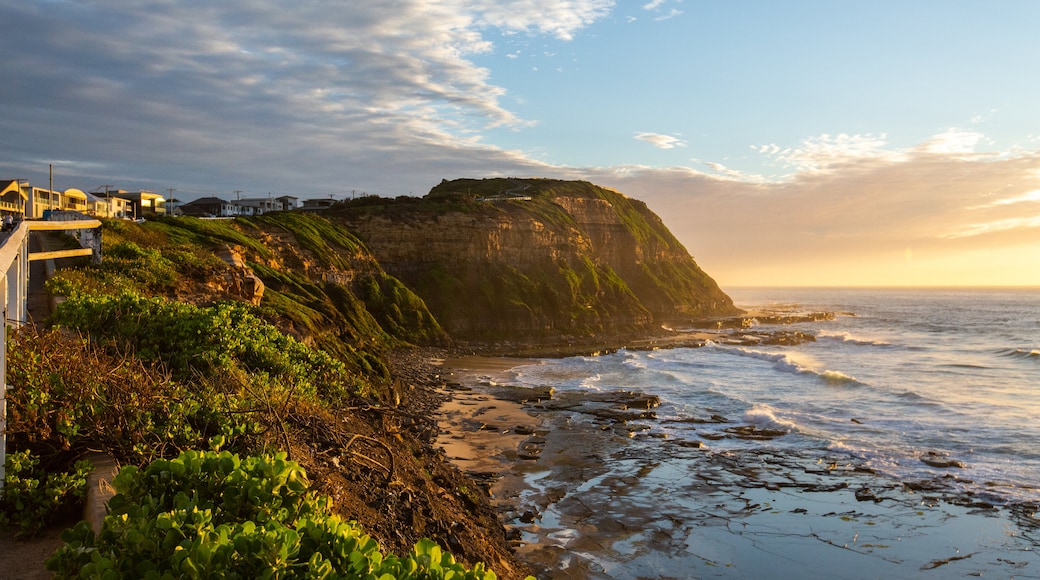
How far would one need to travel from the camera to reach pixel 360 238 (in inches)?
2422

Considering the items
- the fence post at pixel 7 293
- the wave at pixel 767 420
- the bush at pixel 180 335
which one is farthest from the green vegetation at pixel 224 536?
the wave at pixel 767 420

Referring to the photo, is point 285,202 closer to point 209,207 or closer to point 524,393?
point 209,207

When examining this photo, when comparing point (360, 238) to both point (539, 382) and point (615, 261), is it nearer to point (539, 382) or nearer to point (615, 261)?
point (539, 382)

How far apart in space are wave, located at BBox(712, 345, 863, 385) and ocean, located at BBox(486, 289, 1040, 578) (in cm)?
26

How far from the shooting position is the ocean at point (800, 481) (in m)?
14.2

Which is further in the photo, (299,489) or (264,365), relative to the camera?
(264,365)

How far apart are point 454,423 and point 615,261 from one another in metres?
70.1

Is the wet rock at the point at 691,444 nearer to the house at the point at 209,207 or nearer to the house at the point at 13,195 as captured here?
the house at the point at 13,195

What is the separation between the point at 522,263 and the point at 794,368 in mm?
36139

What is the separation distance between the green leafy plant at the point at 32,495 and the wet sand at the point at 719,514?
30.4ft

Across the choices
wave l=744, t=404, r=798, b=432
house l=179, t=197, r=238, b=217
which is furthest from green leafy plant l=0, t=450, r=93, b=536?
house l=179, t=197, r=238, b=217

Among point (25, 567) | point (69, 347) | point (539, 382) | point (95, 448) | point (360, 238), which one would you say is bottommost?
point (539, 382)

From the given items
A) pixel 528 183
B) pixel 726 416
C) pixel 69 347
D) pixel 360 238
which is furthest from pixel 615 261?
A: pixel 69 347

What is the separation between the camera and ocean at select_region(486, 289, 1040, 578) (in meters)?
14.2
